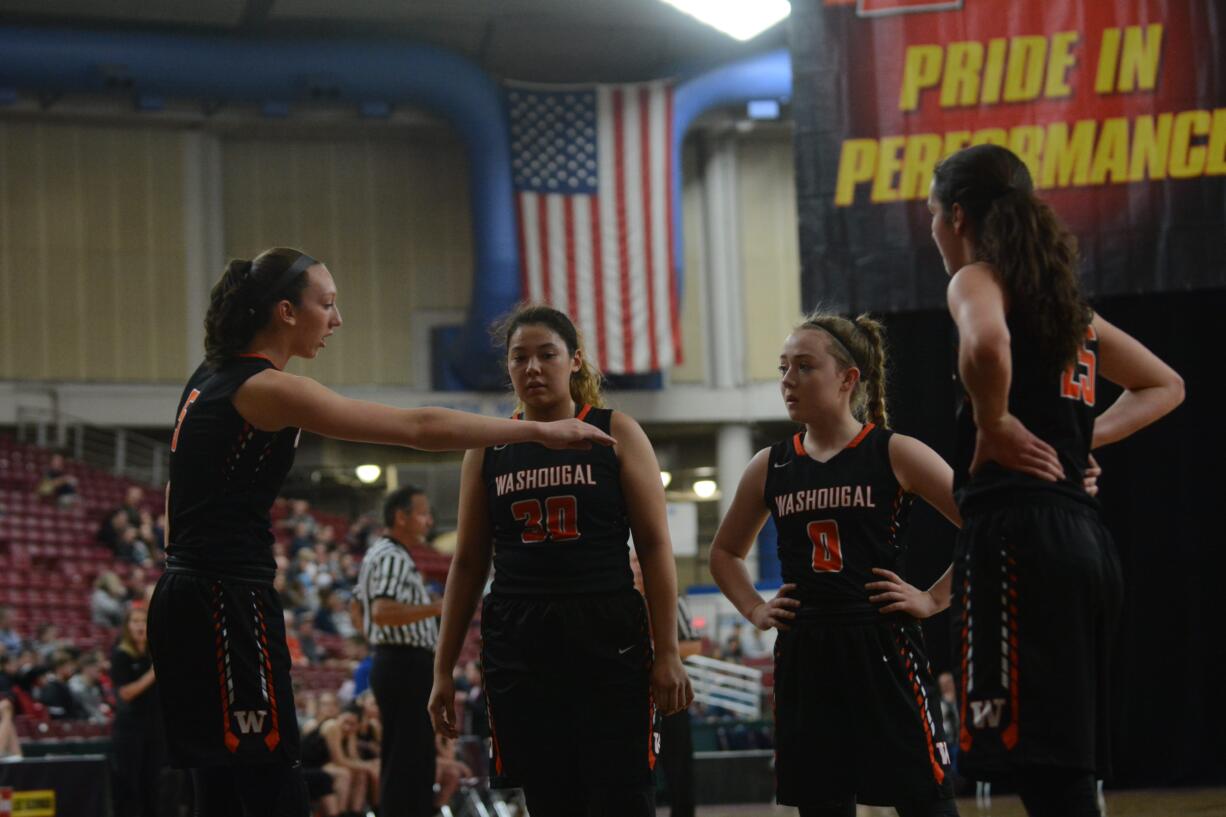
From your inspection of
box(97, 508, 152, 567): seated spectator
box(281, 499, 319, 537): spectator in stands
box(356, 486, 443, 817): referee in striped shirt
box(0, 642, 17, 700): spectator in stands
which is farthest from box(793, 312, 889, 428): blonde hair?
box(281, 499, 319, 537): spectator in stands

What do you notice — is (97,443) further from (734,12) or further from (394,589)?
(394,589)

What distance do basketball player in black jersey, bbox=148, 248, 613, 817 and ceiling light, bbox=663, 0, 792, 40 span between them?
16.0 meters

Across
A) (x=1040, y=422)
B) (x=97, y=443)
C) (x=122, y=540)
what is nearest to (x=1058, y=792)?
(x=1040, y=422)

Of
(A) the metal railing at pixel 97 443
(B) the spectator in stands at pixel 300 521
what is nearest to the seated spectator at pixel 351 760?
(B) the spectator in stands at pixel 300 521

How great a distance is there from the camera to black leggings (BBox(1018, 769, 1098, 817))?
2.93 metres

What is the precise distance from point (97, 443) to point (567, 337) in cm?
2144

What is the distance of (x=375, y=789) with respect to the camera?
9875 millimetres

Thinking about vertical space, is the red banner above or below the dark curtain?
above

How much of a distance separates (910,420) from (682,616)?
2.37 m

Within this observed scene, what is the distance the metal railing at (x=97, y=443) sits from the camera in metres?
23.1

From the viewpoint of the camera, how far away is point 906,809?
3896 mm

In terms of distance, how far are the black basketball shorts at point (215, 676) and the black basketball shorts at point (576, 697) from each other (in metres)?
0.62

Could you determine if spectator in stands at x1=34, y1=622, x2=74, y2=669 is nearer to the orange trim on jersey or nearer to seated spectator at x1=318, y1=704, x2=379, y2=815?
seated spectator at x1=318, y1=704, x2=379, y2=815

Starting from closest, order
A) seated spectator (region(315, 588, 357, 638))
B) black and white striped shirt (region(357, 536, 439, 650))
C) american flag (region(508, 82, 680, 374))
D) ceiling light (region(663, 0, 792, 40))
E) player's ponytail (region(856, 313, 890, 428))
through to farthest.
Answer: player's ponytail (region(856, 313, 890, 428)) → black and white striped shirt (region(357, 536, 439, 650)) → seated spectator (region(315, 588, 357, 638)) → ceiling light (region(663, 0, 792, 40)) → american flag (region(508, 82, 680, 374))
